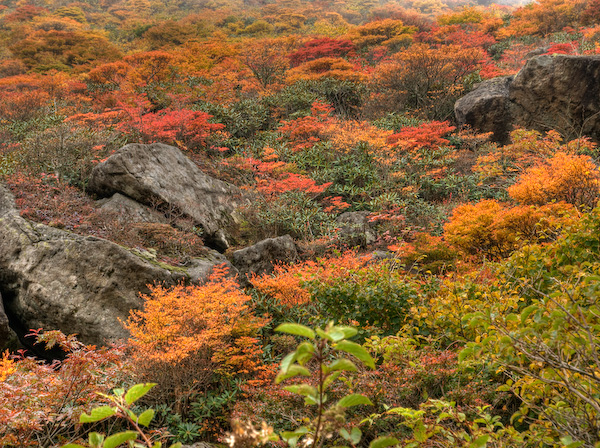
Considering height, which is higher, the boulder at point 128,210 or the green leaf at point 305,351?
the green leaf at point 305,351

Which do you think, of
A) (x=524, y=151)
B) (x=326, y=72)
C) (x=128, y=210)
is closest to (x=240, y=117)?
(x=326, y=72)

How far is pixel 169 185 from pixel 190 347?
5309mm

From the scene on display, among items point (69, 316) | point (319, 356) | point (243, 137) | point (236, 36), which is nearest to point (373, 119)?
point (243, 137)

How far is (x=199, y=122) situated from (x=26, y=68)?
14.8 metres

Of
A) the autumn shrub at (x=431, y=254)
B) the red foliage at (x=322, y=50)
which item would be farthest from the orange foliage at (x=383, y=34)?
the autumn shrub at (x=431, y=254)

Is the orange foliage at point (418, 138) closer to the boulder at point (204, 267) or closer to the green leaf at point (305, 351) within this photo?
the boulder at point (204, 267)

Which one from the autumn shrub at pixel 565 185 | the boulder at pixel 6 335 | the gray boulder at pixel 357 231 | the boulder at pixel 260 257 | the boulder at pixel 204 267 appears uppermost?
the autumn shrub at pixel 565 185

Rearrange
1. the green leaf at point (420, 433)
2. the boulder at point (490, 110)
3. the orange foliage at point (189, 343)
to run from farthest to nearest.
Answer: the boulder at point (490, 110), the orange foliage at point (189, 343), the green leaf at point (420, 433)

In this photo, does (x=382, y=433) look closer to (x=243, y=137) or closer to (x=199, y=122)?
(x=199, y=122)

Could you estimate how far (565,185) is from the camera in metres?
6.46

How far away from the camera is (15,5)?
3072cm

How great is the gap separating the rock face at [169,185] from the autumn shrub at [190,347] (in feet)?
12.6

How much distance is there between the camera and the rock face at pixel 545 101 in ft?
36.6

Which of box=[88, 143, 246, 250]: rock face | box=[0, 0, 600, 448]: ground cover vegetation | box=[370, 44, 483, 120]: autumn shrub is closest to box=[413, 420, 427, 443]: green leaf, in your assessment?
box=[0, 0, 600, 448]: ground cover vegetation
